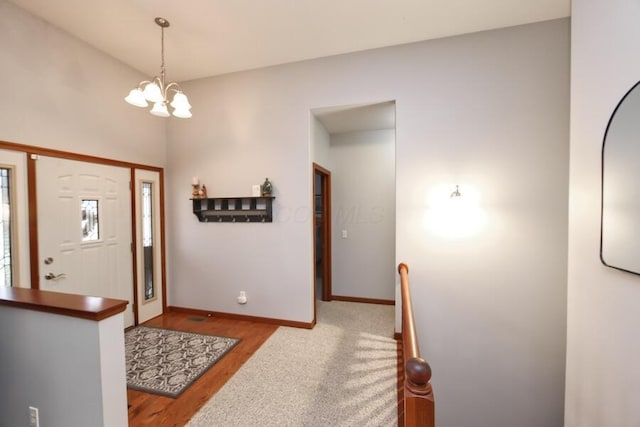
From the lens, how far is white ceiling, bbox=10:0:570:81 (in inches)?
87.9

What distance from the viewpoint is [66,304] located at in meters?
1.29

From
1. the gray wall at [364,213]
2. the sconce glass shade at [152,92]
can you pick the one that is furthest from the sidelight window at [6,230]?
the gray wall at [364,213]

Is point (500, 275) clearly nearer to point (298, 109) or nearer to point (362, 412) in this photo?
point (362, 412)

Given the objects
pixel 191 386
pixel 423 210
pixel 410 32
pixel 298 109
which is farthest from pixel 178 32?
pixel 191 386

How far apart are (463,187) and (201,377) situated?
121 inches

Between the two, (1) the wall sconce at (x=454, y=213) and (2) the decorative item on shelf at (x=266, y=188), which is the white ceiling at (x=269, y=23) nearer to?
(2) the decorative item on shelf at (x=266, y=188)

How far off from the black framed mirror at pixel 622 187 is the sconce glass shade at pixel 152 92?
2995 millimetres

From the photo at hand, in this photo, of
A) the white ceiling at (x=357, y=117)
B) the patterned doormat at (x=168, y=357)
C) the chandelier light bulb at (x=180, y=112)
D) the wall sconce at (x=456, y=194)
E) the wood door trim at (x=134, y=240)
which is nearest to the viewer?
the patterned doormat at (x=168, y=357)

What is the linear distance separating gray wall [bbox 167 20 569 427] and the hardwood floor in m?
0.35

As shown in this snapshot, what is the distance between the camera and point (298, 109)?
10.2 ft

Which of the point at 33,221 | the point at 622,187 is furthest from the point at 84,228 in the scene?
the point at 622,187

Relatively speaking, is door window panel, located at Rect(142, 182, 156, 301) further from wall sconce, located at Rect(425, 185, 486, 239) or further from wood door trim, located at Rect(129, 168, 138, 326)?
wall sconce, located at Rect(425, 185, 486, 239)

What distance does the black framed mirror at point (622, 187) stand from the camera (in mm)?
1216

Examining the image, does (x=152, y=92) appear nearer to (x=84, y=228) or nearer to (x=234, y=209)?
(x=234, y=209)
